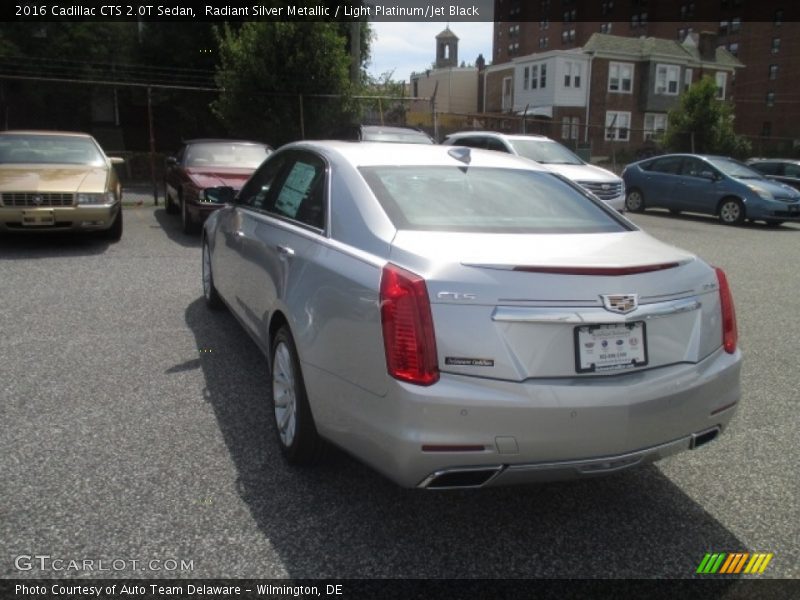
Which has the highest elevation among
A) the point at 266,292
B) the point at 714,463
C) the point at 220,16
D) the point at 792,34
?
the point at 792,34

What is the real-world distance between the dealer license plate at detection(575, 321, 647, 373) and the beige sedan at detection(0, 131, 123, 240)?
8.00 metres

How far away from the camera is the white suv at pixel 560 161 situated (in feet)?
43.1

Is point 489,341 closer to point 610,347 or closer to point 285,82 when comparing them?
point 610,347

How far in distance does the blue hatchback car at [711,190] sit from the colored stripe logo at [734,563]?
1371 centimetres

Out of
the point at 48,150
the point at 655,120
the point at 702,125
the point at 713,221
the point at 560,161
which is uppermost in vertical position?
the point at 655,120

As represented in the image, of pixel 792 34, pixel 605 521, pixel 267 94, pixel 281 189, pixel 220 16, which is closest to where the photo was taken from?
pixel 605 521

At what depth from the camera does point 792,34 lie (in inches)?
2148

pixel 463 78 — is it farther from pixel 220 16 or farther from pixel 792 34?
pixel 220 16

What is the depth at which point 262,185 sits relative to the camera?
15.8ft

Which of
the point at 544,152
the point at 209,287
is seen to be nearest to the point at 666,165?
the point at 544,152

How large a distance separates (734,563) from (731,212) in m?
14.1

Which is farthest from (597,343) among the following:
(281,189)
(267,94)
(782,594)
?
(267,94)

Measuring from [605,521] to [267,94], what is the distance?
16.1 m

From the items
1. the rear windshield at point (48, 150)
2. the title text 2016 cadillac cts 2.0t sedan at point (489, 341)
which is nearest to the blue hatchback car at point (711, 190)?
the rear windshield at point (48, 150)
